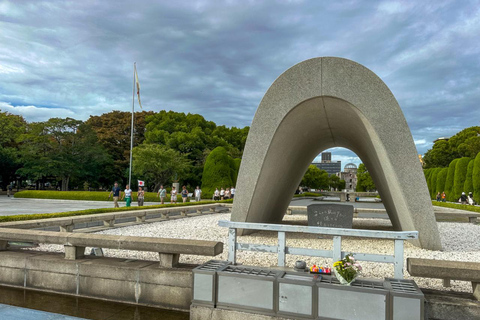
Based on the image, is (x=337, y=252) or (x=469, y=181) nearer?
(x=337, y=252)

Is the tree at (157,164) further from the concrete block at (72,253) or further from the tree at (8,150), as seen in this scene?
the concrete block at (72,253)

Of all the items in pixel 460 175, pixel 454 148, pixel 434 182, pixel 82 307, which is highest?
pixel 454 148

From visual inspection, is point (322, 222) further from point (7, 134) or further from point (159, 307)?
point (7, 134)

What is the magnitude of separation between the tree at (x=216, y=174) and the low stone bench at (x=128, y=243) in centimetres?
2623

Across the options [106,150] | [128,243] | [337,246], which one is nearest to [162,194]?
[128,243]

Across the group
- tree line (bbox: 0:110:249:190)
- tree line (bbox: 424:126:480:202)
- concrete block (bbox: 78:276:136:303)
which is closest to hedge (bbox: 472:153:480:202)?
tree line (bbox: 424:126:480:202)

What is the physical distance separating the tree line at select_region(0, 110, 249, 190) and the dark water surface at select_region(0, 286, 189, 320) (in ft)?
102

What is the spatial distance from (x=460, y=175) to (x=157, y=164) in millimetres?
32567

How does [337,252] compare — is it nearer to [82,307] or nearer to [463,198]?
[82,307]

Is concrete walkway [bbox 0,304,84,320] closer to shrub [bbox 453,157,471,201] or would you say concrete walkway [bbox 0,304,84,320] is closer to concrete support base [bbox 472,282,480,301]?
concrete support base [bbox 472,282,480,301]

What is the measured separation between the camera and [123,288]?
520 centimetres

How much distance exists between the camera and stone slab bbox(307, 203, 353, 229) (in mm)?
9188

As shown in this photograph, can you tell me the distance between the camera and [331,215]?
935 centimetres

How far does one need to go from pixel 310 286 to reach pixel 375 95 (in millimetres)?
5475
